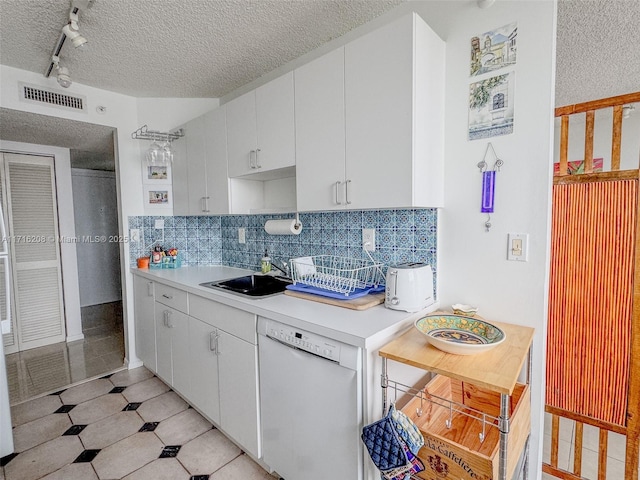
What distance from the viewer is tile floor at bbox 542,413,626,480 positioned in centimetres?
160

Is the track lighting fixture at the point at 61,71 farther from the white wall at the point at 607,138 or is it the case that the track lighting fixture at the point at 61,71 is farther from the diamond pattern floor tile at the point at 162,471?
the white wall at the point at 607,138

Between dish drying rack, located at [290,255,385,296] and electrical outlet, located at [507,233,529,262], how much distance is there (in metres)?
0.61

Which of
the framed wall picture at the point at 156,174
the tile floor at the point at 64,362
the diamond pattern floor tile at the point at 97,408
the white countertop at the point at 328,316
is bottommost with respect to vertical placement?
the diamond pattern floor tile at the point at 97,408

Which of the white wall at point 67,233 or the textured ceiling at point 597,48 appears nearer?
the textured ceiling at point 597,48

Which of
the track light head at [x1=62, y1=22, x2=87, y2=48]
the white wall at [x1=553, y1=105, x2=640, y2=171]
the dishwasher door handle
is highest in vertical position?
the track light head at [x1=62, y1=22, x2=87, y2=48]

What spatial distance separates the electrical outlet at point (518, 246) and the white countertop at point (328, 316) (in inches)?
16.4

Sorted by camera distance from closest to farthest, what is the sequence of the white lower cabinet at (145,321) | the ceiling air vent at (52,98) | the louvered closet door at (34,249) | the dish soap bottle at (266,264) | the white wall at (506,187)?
the white wall at (506,187) < the ceiling air vent at (52,98) < the dish soap bottle at (266,264) < the white lower cabinet at (145,321) < the louvered closet door at (34,249)

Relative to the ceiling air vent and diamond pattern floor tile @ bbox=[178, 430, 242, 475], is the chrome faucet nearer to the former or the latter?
diamond pattern floor tile @ bbox=[178, 430, 242, 475]

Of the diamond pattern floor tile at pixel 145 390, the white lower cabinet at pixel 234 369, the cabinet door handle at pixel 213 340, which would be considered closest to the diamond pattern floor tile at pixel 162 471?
the white lower cabinet at pixel 234 369

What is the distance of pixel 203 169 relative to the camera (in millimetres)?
2449

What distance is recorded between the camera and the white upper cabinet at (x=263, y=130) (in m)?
1.77

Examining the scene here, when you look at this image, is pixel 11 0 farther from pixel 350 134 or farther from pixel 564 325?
pixel 564 325

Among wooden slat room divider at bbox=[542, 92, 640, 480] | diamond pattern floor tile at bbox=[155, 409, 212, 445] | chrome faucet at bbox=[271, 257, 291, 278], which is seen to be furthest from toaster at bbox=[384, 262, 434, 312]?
diamond pattern floor tile at bbox=[155, 409, 212, 445]

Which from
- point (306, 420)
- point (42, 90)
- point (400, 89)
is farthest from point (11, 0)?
point (306, 420)
